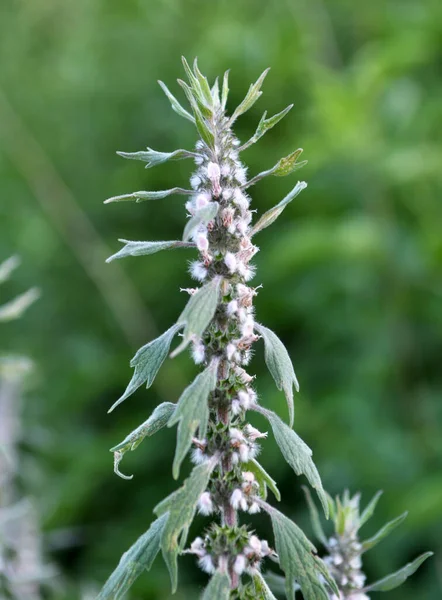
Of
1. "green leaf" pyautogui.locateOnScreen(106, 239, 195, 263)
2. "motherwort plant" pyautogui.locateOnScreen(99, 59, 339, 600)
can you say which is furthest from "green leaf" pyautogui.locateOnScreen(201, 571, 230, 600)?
"green leaf" pyautogui.locateOnScreen(106, 239, 195, 263)

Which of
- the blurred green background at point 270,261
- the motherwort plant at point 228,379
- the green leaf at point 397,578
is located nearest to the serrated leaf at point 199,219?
the motherwort plant at point 228,379

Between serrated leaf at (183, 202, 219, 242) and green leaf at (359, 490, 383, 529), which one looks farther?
green leaf at (359, 490, 383, 529)

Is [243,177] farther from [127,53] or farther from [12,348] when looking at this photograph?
[127,53]

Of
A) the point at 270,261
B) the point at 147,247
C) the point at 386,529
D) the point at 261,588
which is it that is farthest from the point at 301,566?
the point at 270,261

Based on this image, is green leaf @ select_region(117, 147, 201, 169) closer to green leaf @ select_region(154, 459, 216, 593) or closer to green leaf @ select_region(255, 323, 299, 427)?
green leaf @ select_region(255, 323, 299, 427)

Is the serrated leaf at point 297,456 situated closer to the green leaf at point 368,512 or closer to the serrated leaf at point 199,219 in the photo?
the green leaf at point 368,512

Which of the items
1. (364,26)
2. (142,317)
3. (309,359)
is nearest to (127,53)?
(364,26)

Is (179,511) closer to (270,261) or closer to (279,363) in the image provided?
(279,363)
